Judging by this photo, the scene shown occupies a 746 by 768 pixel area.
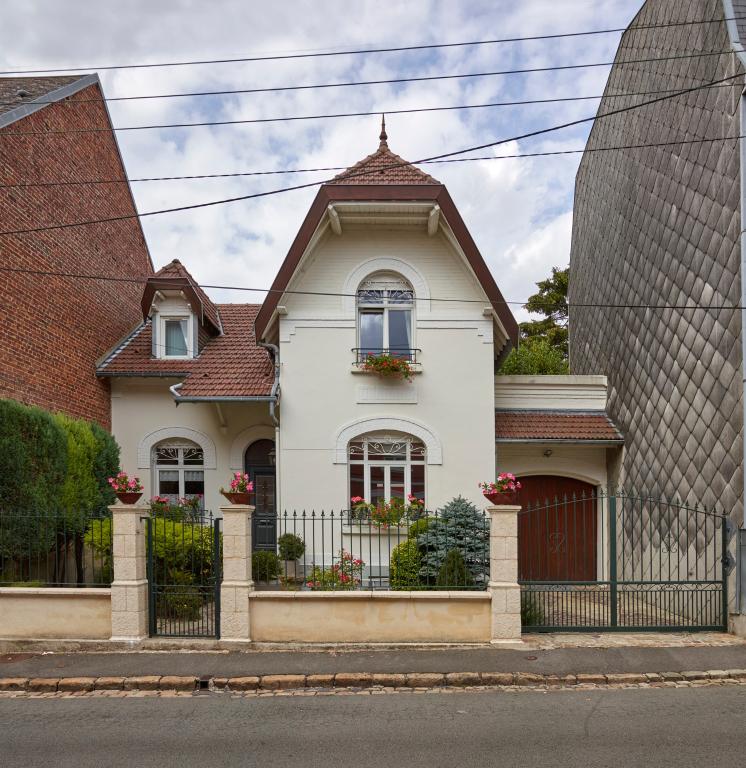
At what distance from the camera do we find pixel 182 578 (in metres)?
9.06

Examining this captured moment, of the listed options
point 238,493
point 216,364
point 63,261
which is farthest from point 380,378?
point 63,261

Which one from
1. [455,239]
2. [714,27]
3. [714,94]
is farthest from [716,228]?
[455,239]

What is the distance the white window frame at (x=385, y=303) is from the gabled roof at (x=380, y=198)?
1.34 metres

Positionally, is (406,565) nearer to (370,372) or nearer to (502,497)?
(502,497)

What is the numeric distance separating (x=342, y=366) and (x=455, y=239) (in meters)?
3.09

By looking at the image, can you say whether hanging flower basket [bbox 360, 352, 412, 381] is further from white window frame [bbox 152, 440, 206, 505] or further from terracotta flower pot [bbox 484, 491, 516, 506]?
white window frame [bbox 152, 440, 206, 505]

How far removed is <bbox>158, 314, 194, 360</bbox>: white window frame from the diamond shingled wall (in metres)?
9.17

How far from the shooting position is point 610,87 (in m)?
14.4

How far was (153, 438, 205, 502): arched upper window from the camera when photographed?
1392 cm

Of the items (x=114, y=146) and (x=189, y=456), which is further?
(x=114, y=146)

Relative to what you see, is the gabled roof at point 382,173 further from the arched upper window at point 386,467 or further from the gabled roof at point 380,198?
the arched upper window at point 386,467

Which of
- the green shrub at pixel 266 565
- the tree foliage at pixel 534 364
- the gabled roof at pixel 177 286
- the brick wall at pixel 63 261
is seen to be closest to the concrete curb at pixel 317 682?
the green shrub at pixel 266 565

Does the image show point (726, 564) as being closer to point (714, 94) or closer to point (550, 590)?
point (550, 590)

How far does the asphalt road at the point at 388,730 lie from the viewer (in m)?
5.30
